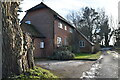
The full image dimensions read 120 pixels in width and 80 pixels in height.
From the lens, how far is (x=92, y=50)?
2428 centimetres

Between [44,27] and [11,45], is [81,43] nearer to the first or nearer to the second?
[44,27]

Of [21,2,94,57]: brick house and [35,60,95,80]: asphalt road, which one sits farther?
[21,2,94,57]: brick house

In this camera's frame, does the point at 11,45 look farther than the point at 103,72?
No

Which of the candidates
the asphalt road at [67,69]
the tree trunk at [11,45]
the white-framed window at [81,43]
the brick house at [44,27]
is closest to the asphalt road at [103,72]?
the asphalt road at [67,69]

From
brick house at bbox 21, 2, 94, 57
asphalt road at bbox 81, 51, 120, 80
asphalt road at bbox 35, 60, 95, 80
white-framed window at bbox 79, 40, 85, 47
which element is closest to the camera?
asphalt road at bbox 81, 51, 120, 80

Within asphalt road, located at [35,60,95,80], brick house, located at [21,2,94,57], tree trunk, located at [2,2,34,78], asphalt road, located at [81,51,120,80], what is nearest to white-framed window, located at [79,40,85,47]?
brick house, located at [21,2,94,57]

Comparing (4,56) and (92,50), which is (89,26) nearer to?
(92,50)

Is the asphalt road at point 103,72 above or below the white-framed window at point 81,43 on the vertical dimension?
below

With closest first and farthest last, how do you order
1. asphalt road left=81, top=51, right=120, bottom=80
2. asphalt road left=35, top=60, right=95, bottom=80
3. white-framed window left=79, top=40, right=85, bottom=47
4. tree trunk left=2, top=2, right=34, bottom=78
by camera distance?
tree trunk left=2, top=2, right=34, bottom=78 → asphalt road left=81, top=51, right=120, bottom=80 → asphalt road left=35, top=60, right=95, bottom=80 → white-framed window left=79, top=40, right=85, bottom=47

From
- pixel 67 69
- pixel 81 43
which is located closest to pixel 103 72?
pixel 67 69

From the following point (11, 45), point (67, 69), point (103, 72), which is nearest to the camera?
point (11, 45)

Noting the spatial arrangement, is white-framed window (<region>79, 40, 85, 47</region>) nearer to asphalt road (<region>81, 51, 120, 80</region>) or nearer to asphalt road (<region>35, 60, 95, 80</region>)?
asphalt road (<region>81, 51, 120, 80</region>)

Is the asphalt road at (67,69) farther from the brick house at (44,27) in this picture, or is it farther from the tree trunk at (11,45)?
the brick house at (44,27)

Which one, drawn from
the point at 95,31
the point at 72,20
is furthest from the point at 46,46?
the point at 95,31
